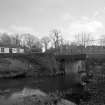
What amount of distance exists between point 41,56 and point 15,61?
22.3 feet

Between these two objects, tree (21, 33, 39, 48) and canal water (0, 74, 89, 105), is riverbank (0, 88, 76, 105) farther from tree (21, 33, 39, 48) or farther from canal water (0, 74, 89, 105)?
tree (21, 33, 39, 48)

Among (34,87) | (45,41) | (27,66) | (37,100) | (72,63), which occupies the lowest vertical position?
(34,87)

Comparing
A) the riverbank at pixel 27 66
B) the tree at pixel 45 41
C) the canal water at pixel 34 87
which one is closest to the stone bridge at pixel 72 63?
the riverbank at pixel 27 66

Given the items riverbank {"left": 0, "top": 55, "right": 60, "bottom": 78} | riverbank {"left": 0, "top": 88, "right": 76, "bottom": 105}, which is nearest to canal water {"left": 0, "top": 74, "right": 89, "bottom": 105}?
riverbank {"left": 0, "top": 88, "right": 76, "bottom": 105}

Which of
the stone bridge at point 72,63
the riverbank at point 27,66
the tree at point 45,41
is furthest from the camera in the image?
the tree at point 45,41

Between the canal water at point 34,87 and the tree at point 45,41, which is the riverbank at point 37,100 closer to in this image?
the canal water at point 34,87

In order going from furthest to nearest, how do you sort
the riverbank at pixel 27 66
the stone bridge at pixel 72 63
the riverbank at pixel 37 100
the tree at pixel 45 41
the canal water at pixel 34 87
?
1. the tree at pixel 45 41
2. the stone bridge at pixel 72 63
3. the riverbank at pixel 27 66
4. the canal water at pixel 34 87
5. the riverbank at pixel 37 100

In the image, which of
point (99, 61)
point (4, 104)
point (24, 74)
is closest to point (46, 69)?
point (24, 74)

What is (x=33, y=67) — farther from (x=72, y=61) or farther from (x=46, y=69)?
(x=72, y=61)

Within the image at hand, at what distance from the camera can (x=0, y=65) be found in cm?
3003

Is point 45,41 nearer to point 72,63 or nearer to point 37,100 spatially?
point 72,63

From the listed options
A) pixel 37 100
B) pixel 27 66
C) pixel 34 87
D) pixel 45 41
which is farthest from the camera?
pixel 45 41

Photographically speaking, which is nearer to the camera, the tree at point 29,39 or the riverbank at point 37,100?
the riverbank at point 37,100

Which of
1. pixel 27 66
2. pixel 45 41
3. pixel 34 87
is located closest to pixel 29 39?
pixel 45 41
